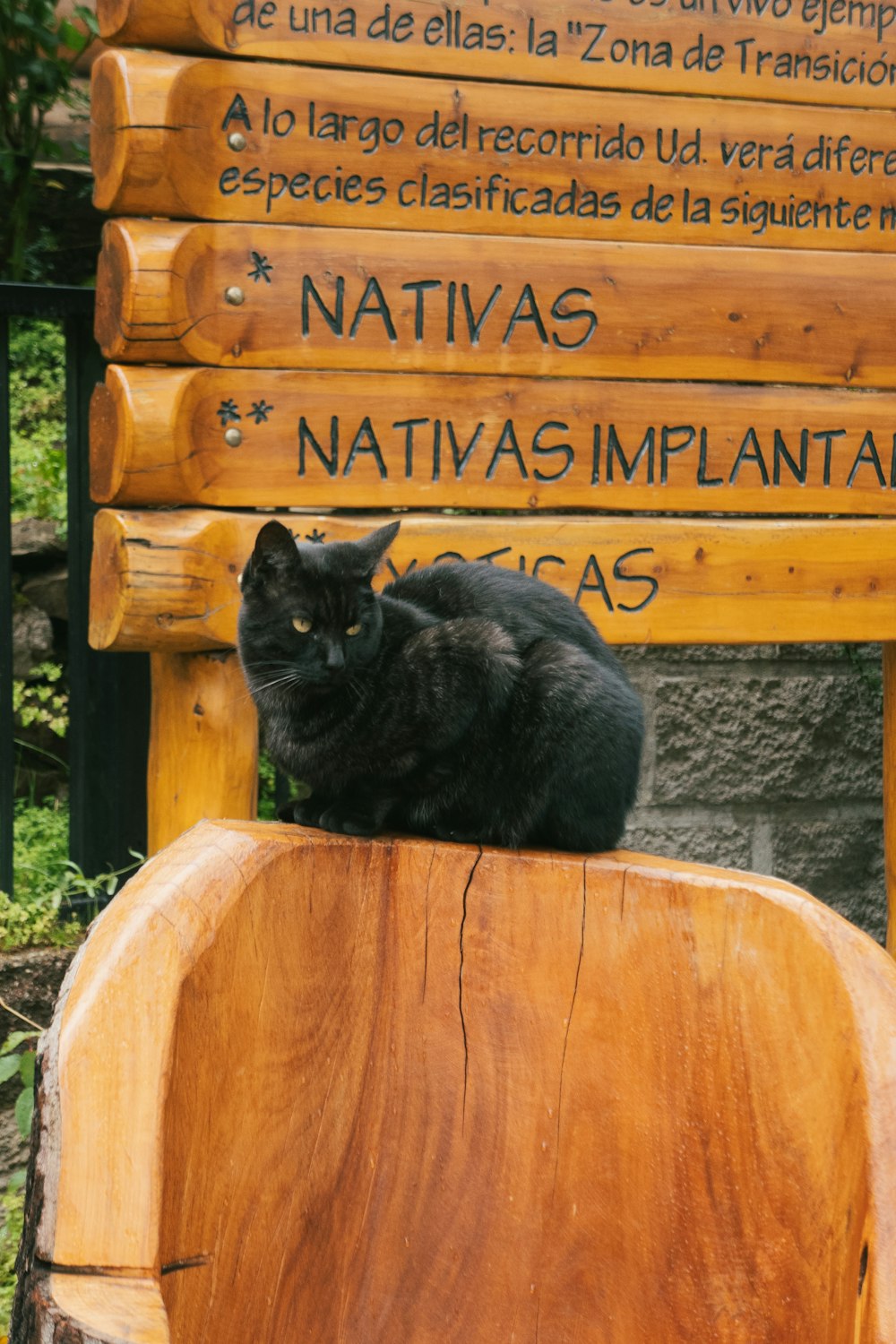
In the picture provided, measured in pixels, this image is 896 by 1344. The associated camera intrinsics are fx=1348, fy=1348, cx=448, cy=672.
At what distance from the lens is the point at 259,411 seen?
2.21m

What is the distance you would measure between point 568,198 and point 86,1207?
1993 mm

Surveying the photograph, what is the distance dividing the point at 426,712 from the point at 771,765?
1.72 metres

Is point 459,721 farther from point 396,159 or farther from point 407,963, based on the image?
point 396,159

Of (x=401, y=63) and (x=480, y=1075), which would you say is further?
(x=401, y=63)

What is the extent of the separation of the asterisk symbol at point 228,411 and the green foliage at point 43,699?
1086mm

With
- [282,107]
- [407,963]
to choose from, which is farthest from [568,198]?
[407,963]

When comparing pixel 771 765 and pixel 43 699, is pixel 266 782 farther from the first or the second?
pixel 771 765

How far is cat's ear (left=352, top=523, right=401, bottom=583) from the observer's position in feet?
5.44

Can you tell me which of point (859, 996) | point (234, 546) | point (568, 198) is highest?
point (568, 198)

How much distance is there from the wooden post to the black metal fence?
46 cm

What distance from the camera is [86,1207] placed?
2.67 ft

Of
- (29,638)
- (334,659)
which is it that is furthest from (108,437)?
(29,638)

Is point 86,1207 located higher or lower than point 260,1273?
higher

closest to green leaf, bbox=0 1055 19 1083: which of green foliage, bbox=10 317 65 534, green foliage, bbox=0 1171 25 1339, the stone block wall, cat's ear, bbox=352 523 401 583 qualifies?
green foliage, bbox=0 1171 25 1339
